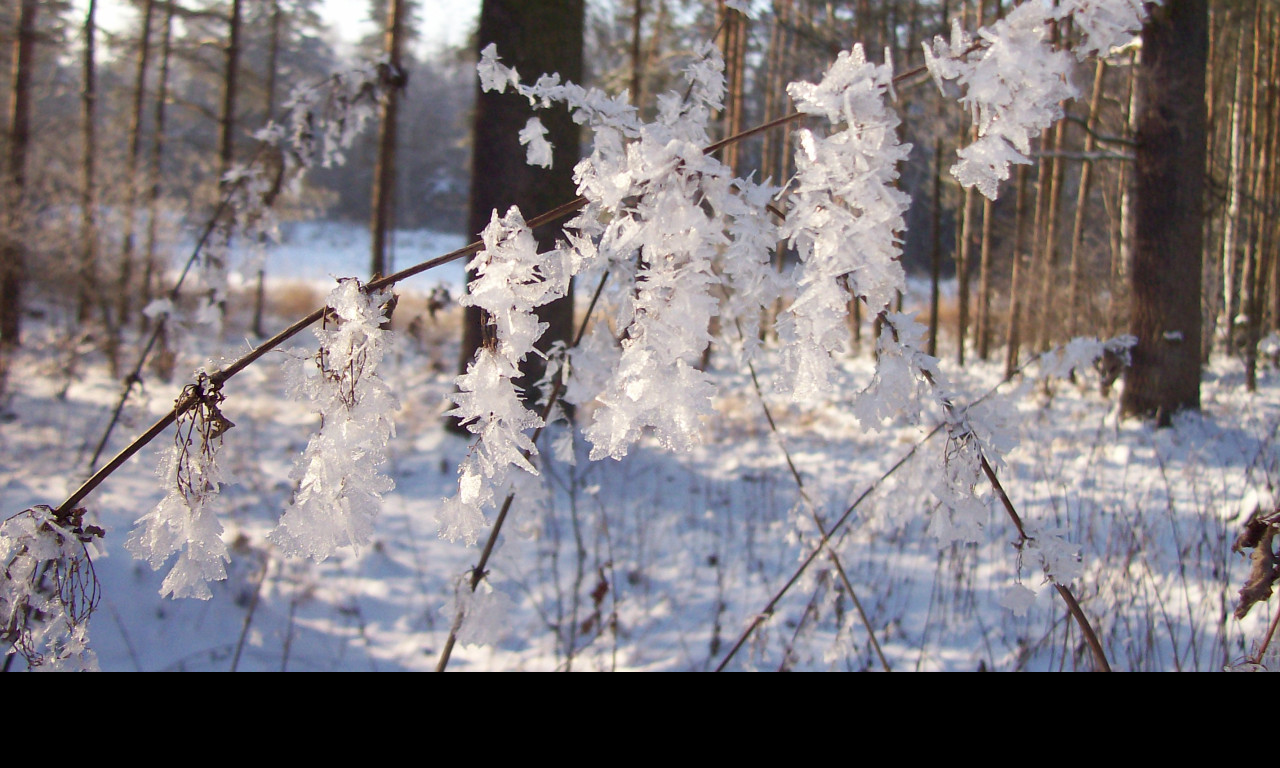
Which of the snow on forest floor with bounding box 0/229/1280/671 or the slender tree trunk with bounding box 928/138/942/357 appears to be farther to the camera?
the slender tree trunk with bounding box 928/138/942/357

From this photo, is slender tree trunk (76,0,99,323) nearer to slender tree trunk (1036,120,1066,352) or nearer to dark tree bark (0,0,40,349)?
dark tree bark (0,0,40,349)

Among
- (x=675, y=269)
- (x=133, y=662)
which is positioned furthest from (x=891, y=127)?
(x=133, y=662)

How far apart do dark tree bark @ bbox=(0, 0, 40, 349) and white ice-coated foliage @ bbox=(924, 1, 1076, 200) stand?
32.0 feet

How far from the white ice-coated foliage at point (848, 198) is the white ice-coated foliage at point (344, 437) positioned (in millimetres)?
419

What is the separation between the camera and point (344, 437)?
0.67 meters

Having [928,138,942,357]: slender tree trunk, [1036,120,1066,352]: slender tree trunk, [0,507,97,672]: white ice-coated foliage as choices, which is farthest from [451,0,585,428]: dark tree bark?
[928,138,942,357]: slender tree trunk

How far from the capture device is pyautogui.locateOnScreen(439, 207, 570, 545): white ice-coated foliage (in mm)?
648

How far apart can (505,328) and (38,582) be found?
64 cm

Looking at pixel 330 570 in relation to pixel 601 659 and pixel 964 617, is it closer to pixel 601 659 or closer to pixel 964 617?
pixel 601 659

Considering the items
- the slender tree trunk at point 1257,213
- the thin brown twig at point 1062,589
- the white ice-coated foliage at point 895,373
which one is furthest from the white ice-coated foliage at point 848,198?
the slender tree trunk at point 1257,213

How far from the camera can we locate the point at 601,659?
237 centimetres

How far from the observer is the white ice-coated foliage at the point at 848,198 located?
574 mm

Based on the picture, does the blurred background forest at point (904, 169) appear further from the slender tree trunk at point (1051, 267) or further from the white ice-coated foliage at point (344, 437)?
the white ice-coated foliage at point (344, 437)
